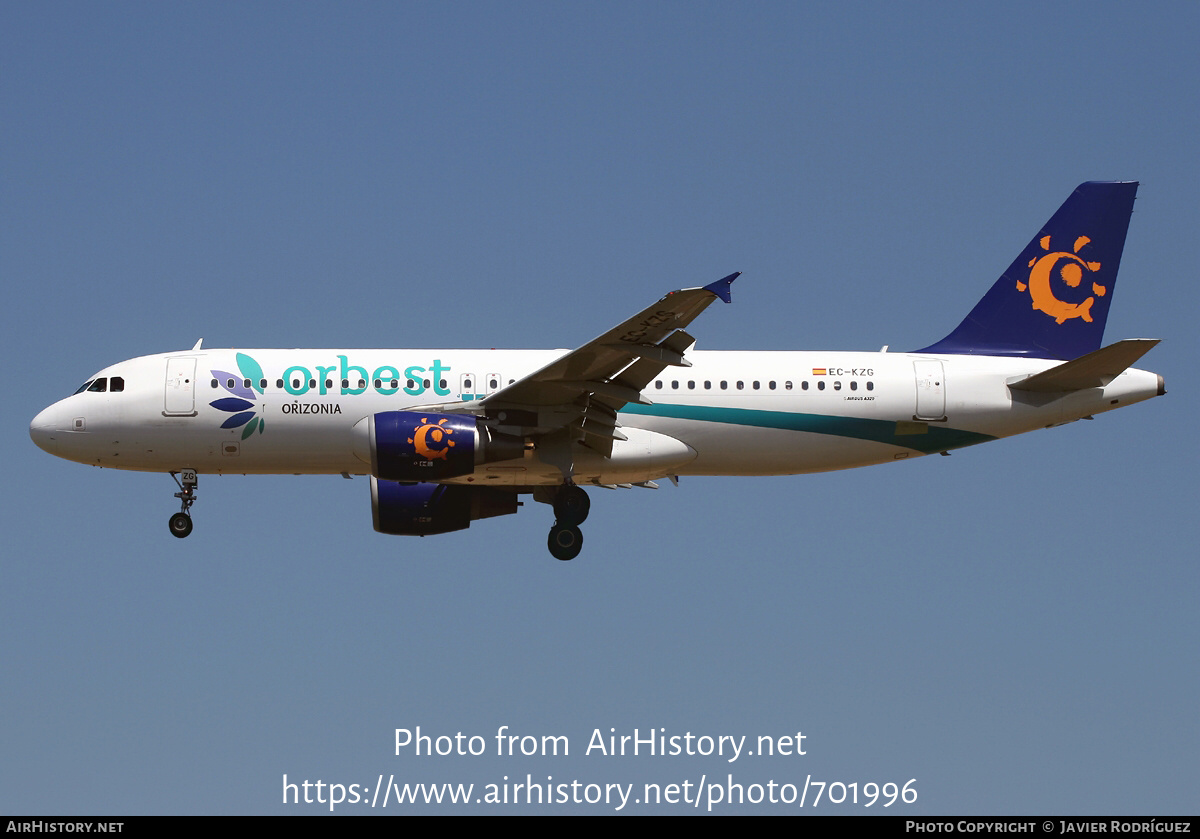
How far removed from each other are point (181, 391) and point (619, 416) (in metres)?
8.86

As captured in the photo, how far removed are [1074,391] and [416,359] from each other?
529 inches

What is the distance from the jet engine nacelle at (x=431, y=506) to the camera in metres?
Answer: 33.7

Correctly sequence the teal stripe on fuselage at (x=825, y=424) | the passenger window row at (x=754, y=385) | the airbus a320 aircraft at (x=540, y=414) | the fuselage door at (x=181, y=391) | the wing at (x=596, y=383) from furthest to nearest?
the passenger window row at (x=754, y=385)
the teal stripe on fuselage at (x=825, y=424)
the fuselage door at (x=181, y=391)
the airbus a320 aircraft at (x=540, y=414)
the wing at (x=596, y=383)

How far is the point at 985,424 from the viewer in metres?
32.9

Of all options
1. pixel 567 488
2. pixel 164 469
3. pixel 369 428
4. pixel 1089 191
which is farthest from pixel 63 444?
pixel 1089 191

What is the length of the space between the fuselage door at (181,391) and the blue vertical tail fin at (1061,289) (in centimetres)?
1528

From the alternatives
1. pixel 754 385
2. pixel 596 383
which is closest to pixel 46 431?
pixel 596 383

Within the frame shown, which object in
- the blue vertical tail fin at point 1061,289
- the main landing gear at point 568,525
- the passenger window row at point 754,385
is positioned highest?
the blue vertical tail fin at point 1061,289

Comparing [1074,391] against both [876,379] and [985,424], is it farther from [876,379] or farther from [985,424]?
[876,379]

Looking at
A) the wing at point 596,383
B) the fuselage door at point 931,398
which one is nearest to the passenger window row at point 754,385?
the wing at point 596,383

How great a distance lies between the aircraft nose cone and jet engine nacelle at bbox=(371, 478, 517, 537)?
6.55 meters

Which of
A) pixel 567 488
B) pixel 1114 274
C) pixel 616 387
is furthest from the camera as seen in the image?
pixel 1114 274

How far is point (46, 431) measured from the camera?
3278 centimetres

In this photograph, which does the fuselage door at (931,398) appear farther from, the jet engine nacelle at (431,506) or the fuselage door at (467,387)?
the fuselage door at (467,387)
